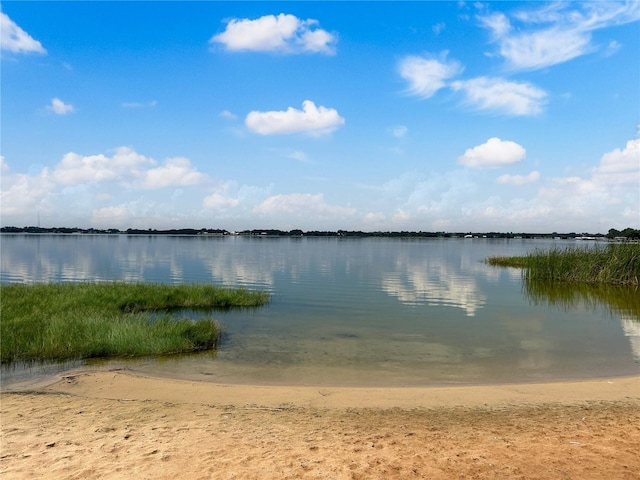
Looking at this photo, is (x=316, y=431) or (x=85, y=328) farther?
(x=85, y=328)

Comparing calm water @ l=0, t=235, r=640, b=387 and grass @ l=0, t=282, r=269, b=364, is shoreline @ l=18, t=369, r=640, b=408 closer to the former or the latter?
calm water @ l=0, t=235, r=640, b=387

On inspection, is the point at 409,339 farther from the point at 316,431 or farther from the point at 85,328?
the point at 85,328

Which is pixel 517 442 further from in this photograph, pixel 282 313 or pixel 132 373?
pixel 282 313

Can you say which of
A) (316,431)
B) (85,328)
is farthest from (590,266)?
(85,328)

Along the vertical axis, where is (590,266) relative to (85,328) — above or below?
above

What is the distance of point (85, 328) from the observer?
17828 millimetres

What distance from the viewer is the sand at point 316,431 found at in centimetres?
754

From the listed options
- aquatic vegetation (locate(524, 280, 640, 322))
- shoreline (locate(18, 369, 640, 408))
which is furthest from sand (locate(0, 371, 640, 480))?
aquatic vegetation (locate(524, 280, 640, 322))

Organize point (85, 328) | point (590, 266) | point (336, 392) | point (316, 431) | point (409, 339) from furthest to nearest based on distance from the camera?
1. point (590, 266)
2. point (409, 339)
3. point (85, 328)
4. point (336, 392)
5. point (316, 431)

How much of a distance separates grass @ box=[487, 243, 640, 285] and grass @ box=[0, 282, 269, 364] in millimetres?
37744

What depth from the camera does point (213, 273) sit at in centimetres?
4912

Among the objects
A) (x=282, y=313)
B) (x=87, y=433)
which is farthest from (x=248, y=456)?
(x=282, y=313)

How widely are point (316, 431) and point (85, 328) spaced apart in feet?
40.3

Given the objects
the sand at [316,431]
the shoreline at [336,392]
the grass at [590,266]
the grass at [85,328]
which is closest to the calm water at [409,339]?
the grass at [85,328]
